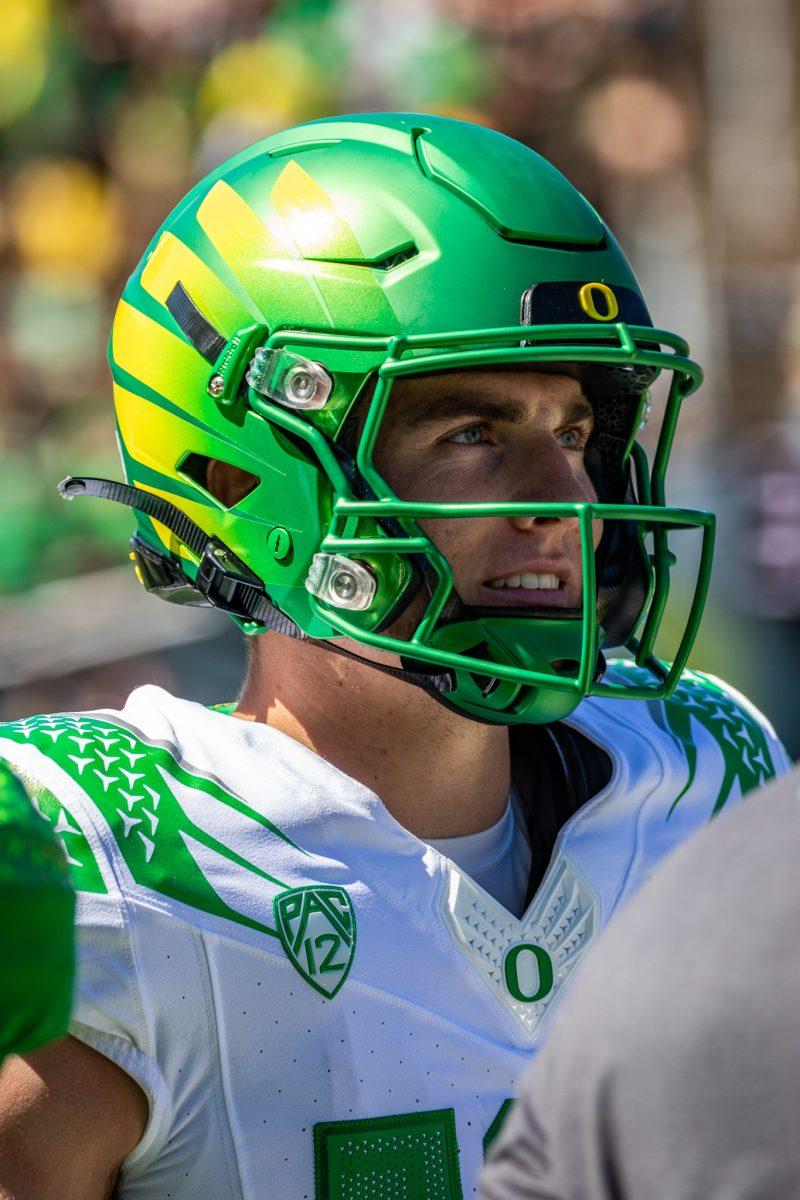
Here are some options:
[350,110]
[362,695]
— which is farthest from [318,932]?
[350,110]

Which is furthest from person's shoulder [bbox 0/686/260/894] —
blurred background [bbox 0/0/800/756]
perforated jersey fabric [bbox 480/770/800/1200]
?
blurred background [bbox 0/0/800/756]

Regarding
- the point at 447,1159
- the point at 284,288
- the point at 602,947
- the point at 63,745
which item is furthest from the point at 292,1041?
the point at 284,288

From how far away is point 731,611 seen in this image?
425cm

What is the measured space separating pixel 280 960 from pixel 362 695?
1.17 feet

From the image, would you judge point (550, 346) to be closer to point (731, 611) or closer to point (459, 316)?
point (459, 316)

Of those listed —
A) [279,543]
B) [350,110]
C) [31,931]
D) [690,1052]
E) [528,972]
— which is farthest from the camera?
[350,110]

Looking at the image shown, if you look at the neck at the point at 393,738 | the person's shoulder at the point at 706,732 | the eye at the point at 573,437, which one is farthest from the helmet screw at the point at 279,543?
the person's shoulder at the point at 706,732

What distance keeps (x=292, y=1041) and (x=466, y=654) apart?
45 cm

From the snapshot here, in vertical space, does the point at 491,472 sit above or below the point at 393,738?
above

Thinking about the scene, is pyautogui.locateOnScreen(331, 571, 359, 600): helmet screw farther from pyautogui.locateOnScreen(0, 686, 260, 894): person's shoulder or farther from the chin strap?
pyautogui.locateOnScreen(0, 686, 260, 894): person's shoulder

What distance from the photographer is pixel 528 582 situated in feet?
5.53

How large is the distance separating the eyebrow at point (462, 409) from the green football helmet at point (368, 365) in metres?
0.04

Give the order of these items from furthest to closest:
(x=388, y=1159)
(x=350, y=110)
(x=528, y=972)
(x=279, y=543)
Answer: (x=350, y=110) → (x=279, y=543) → (x=528, y=972) → (x=388, y=1159)

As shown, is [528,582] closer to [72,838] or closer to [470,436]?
[470,436]
